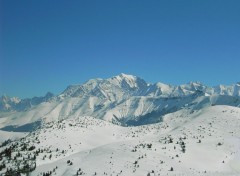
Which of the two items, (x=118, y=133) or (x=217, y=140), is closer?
(x=217, y=140)

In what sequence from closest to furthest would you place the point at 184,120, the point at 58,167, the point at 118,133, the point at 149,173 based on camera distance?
the point at 149,173
the point at 58,167
the point at 118,133
the point at 184,120

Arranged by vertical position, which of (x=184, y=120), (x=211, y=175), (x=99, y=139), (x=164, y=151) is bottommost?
(x=211, y=175)

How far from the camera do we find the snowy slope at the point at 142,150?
4653 centimetres

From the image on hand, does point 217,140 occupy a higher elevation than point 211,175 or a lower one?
higher

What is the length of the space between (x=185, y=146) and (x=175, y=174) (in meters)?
18.1

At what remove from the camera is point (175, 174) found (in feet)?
143

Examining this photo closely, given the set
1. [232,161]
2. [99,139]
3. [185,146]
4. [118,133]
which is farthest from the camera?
[118,133]

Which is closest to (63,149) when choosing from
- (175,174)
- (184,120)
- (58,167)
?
(58,167)

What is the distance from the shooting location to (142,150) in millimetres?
54781

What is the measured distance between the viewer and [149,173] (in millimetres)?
43312

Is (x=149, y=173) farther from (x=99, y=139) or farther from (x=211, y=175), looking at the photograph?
(x=99, y=139)


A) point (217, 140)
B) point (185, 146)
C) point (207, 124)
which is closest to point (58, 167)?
point (185, 146)

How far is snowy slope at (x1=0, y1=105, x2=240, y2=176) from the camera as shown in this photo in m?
46.5

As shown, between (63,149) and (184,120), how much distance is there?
45.3m
